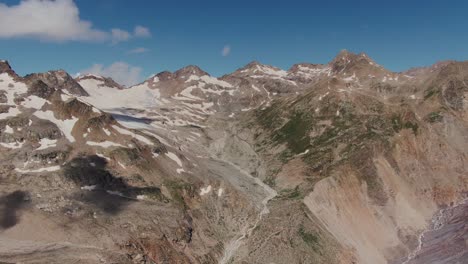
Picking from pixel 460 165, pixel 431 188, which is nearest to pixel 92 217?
pixel 431 188

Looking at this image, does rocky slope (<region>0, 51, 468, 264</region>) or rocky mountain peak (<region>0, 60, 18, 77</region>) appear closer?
rocky slope (<region>0, 51, 468, 264</region>)

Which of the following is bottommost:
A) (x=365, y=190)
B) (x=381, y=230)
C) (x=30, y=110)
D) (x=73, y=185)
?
(x=381, y=230)

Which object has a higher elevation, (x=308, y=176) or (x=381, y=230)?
(x=308, y=176)

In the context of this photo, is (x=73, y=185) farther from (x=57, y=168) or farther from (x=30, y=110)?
(x=30, y=110)

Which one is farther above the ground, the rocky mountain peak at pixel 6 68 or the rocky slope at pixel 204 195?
the rocky mountain peak at pixel 6 68

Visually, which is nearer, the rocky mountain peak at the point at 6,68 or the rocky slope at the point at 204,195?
the rocky slope at the point at 204,195

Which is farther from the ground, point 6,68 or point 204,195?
point 6,68

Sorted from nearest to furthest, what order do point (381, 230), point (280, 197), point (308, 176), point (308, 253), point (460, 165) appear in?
point (308, 253) → point (381, 230) → point (280, 197) → point (308, 176) → point (460, 165)

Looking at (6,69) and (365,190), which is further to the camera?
(6,69)

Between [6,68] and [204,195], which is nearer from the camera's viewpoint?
[204,195]

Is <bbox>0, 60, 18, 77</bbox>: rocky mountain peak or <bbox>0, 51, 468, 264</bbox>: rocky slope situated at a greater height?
<bbox>0, 60, 18, 77</bbox>: rocky mountain peak

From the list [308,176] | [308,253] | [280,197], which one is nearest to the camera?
[308,253]
